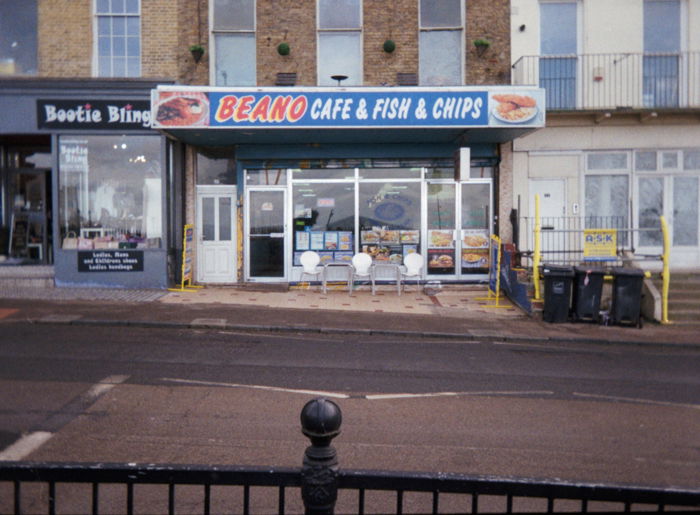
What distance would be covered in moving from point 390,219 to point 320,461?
1533 centimetres

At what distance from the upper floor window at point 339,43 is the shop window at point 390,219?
2794 mm

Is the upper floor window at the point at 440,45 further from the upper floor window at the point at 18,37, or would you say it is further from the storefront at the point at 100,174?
the upper floor window at the point at 18,37

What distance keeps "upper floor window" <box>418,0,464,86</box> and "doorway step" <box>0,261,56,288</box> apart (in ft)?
33.3

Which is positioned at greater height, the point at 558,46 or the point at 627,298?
the point at 558,46

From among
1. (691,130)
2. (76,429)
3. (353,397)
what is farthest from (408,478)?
(691,130)

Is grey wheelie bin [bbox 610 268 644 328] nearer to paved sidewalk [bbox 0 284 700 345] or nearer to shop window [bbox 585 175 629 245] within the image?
paved sidewalk [bbox 0 284 700 345]

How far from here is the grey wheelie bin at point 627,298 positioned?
1337 centimetres

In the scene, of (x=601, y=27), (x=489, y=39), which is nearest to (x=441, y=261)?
(x=489, y=39)

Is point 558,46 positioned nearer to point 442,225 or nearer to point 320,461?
point 442,225

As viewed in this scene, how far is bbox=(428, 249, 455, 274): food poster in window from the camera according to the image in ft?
58.1

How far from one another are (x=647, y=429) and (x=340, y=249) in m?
11.6

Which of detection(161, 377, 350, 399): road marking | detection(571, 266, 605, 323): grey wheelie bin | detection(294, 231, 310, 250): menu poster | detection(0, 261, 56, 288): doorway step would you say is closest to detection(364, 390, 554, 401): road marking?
detection(161, 377, 350, 399): road marking

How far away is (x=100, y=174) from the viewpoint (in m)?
16.7

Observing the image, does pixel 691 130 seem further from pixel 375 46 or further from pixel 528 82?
pixel 375 46
